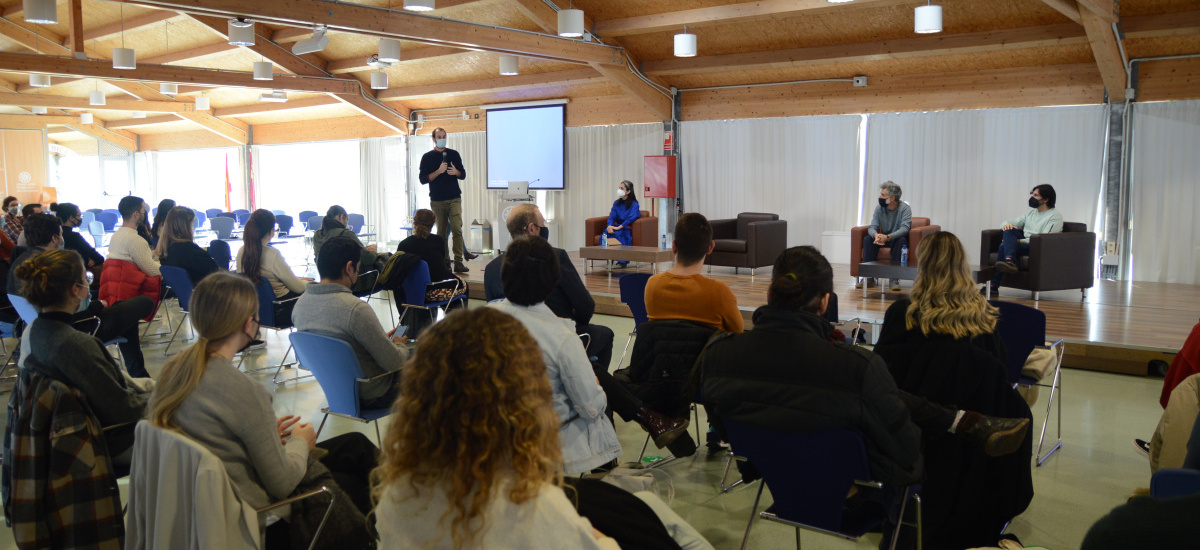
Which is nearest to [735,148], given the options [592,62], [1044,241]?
[592,62]

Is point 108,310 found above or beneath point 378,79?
beneath

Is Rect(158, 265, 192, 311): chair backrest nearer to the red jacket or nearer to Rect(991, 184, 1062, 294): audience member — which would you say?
the red jacket

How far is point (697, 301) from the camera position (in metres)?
3.20

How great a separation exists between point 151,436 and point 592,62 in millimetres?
9027

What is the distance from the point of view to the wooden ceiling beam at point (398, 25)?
7.30 metres

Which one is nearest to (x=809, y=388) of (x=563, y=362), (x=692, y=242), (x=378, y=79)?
(x=563, y=362)

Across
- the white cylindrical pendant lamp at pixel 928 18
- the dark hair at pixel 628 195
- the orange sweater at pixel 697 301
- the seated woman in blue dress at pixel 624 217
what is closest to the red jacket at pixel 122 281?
the orange sweater at pixel 697 301

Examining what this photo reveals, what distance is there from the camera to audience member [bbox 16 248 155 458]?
243 centimetres

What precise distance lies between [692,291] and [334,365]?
1422 millimetres

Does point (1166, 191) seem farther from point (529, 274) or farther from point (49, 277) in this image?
point (49, 277)

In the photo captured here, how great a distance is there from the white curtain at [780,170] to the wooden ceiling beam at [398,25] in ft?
6.56

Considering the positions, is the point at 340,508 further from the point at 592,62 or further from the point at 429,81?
the point at 429,81

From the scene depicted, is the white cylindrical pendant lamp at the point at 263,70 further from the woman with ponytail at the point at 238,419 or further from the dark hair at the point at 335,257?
the woman with ponytail at the point at 238,419

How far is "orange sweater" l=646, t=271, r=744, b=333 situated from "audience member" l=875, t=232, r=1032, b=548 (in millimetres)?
631
